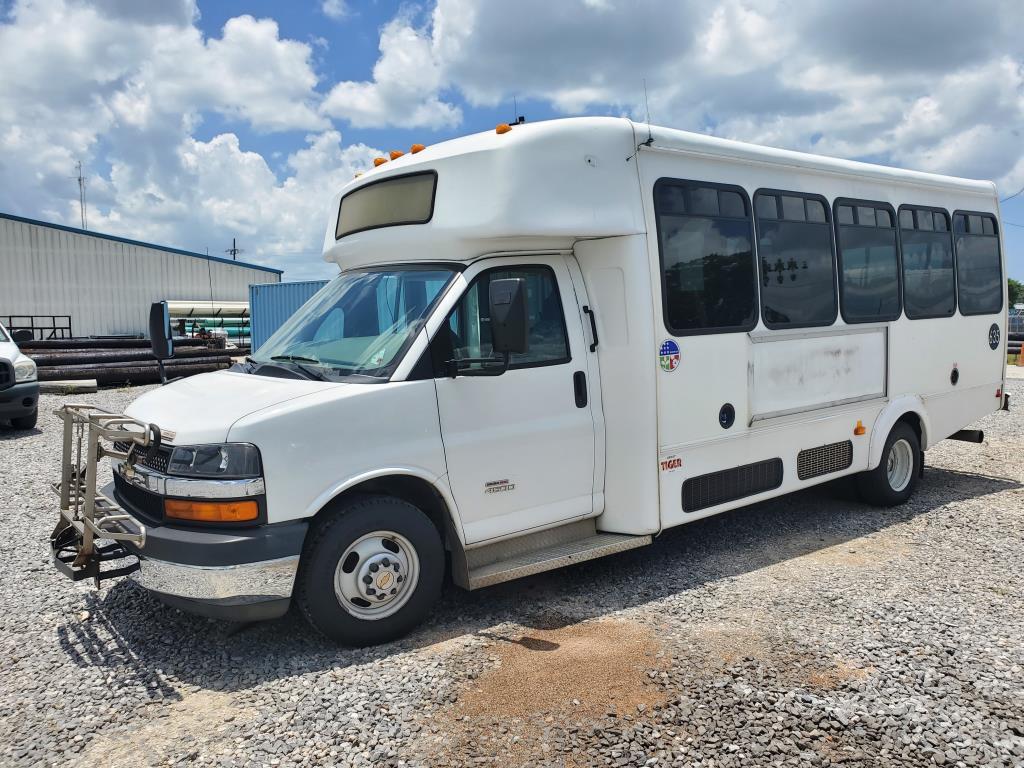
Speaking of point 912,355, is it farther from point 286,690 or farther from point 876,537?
point 286,690

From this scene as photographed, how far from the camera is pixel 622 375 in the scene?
531cm

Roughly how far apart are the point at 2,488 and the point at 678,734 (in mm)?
7980

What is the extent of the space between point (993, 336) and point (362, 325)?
23.3ft

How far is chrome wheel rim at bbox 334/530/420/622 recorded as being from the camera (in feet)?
14.1

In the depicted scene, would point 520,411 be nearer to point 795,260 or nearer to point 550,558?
point 550,558

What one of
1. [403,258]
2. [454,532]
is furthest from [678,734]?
[403,258]

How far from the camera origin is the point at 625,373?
5301 mm

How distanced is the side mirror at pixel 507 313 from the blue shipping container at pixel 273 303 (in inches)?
774

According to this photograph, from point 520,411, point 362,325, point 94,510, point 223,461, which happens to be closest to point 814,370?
point 520,411

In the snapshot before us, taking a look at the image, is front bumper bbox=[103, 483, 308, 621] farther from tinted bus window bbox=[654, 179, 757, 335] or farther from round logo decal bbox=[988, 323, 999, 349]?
round logo decal bbox=[988, 323, 999, 349]

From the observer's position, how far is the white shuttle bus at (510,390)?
13.5ft

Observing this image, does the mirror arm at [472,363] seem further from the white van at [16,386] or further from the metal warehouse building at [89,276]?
the metal warehouse building at [89,276]

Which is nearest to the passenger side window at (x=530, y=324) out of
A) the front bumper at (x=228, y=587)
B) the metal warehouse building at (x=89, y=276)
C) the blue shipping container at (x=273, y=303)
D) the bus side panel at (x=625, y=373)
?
the bus side panel at (x=625, y=373)

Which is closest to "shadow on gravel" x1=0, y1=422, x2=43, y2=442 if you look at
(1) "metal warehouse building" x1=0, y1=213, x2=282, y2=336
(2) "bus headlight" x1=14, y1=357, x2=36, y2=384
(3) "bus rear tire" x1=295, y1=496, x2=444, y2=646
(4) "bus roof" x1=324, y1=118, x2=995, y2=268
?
(2) "bus headlight" x1=14, y1=357, x2=36, y2=384
